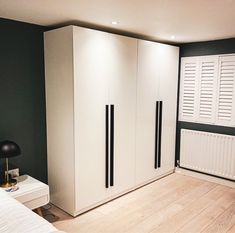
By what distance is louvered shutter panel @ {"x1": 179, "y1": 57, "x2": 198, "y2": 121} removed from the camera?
4062mm

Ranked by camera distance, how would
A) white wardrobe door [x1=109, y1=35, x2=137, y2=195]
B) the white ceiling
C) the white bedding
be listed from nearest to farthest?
the white bedding, the white ceiling, white wardrobe door [x1=109, y1=35, x2=137, y2=195]

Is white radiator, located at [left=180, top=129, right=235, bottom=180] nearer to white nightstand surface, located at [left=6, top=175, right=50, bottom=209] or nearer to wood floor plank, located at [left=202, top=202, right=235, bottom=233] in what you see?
wood floor plank, located at [left=202, top=202, right=235, bottom=233]

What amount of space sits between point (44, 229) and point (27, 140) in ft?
5.36

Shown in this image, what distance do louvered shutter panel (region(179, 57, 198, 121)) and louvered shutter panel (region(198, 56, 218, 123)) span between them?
0.10m

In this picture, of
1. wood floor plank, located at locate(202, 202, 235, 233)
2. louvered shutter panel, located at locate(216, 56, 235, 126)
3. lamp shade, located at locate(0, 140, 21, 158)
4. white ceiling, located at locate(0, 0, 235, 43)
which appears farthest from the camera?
louvered shutter panel, located at locate(216, 56, 235, 126)

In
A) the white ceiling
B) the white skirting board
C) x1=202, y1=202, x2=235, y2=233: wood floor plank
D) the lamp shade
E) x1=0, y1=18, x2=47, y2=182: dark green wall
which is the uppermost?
the white ceiling

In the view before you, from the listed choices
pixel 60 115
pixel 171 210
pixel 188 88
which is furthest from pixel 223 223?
pixel 60 115

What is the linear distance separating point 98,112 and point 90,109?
128mm

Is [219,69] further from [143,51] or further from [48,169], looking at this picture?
[48,169]

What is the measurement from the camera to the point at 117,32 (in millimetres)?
3354

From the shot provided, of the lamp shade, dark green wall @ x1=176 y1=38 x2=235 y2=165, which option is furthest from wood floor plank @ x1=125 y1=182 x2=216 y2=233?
the lamp shade

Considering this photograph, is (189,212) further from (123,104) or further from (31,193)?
(31,193)

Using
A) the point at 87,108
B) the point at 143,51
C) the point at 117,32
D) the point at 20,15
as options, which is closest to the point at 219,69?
the point at 143,51

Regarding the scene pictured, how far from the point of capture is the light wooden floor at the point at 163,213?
2.75 meters
